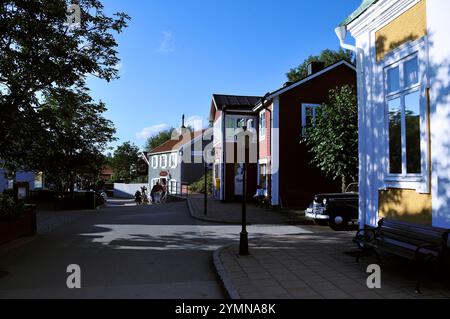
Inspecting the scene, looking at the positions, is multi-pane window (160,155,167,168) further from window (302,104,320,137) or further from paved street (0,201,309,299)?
paved street (0,201,309,299)

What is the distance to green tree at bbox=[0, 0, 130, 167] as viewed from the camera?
8.73 m

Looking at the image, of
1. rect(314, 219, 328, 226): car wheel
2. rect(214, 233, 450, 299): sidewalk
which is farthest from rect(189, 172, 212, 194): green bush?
rect(214, 233, 450, 299): sidewalk

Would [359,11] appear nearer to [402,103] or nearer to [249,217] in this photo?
[402,103]

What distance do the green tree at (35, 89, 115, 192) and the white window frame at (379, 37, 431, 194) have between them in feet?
25.6

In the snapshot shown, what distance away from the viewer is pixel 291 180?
21016 millimetres

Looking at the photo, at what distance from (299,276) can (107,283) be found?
3.23 metres

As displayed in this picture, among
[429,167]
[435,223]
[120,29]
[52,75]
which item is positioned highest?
[120,29]

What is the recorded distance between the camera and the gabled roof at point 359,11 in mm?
8359

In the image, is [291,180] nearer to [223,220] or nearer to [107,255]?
[223,220]

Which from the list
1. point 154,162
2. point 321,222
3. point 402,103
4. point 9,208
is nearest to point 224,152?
point 321,222

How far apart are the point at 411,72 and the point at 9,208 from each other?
10.3 metres

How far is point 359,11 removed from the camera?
29.1ft

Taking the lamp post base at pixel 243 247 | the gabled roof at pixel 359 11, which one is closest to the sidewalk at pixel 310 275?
the lamp post base at pixel 243 247

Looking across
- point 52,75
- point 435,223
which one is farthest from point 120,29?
point 435,223
